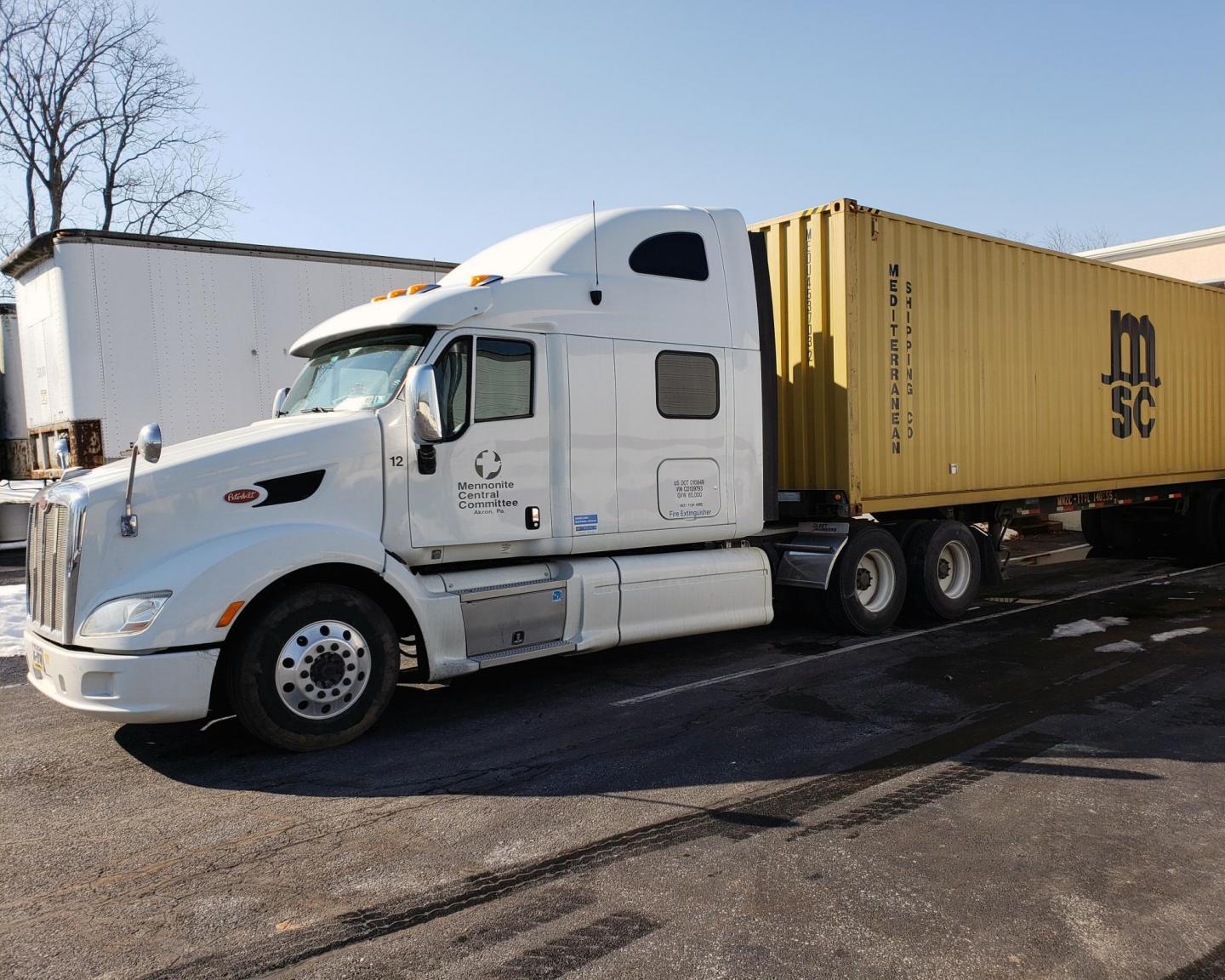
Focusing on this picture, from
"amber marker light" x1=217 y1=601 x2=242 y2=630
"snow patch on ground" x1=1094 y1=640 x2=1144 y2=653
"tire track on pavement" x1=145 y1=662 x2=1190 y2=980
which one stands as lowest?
"snow patch on ground" x1=1094 y1=640 x2=1144 y2=653

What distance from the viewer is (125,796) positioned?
508 cm

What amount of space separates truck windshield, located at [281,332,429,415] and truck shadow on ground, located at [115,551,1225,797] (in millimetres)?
2109

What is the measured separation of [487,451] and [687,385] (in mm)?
1906

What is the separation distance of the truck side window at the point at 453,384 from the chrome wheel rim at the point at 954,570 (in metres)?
5.49

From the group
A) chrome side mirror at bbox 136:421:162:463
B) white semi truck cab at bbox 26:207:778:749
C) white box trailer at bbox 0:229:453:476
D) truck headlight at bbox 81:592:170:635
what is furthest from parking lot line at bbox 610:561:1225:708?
white box trailer at bbox 0:229:453:476

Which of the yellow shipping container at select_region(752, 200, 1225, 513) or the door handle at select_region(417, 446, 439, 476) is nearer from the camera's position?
the door handle at select_region(417, 446, 439, 476)

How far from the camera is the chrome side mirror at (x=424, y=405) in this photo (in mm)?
5977

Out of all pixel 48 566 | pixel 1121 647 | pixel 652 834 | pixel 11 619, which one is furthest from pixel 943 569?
pixel 11 619

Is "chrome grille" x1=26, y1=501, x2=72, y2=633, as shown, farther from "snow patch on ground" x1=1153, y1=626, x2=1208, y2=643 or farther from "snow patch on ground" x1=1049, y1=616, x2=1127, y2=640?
"snow patch on ground" x1=1153, y1=626, x2=1208, y2=643

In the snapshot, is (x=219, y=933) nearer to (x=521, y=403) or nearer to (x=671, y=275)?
(x=521, y=403)

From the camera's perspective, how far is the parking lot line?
700 cm

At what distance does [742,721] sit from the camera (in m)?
6.21

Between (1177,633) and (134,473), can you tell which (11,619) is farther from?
(1177,633)

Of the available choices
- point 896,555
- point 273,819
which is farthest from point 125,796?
point 896,555
